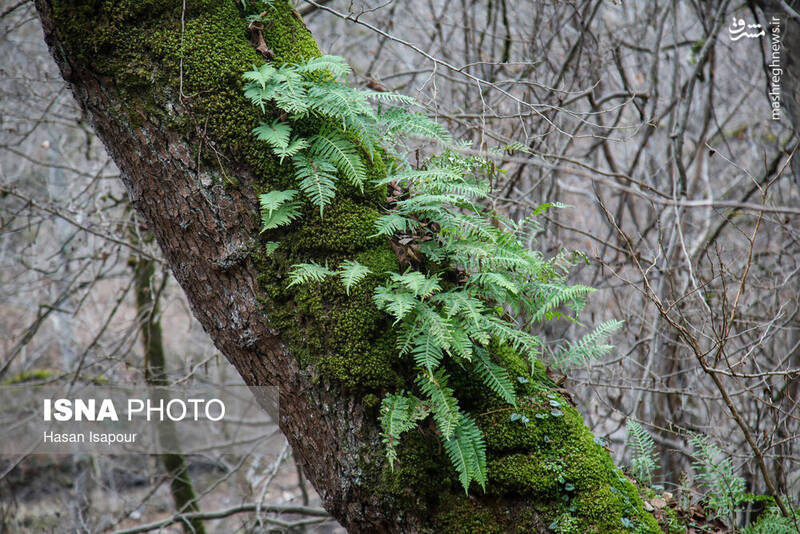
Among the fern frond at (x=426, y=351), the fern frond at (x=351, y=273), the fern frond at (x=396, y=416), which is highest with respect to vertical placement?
the fern frond at (x=351, y=273)

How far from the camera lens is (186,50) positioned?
8.71ft

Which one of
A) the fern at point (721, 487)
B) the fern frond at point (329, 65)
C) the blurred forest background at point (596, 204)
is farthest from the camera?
the blurred forest background at point (596, 204)

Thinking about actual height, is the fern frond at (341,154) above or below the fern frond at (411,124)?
below

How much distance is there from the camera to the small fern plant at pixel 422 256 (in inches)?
97.5

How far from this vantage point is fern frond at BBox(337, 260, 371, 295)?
8.21 feet

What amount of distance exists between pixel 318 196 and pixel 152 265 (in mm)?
4744

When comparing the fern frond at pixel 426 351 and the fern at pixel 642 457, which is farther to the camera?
the fern at pixel 642 457

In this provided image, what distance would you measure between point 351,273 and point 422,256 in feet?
1.36

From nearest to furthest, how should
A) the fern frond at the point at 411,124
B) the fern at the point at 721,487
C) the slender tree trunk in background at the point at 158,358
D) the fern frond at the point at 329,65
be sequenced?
the fern frond at the point at 329,65 → the fern frond at the point at 411,124 → the fern at the point at 721,487 → the slender tree trunk in background at the point at 158,358

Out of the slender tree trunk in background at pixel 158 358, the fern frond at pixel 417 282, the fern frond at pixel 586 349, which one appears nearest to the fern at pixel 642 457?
the fern frond at pixel 586 349

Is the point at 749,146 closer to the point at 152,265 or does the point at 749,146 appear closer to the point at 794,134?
the point at 794,134

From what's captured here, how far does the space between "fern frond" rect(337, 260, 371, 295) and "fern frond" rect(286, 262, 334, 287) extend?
60 millimetres

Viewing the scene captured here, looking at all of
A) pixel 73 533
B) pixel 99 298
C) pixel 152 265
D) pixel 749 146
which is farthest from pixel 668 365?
pixel 99 298

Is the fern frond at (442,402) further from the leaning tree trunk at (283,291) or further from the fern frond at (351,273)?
the fern frond at (351,273)
